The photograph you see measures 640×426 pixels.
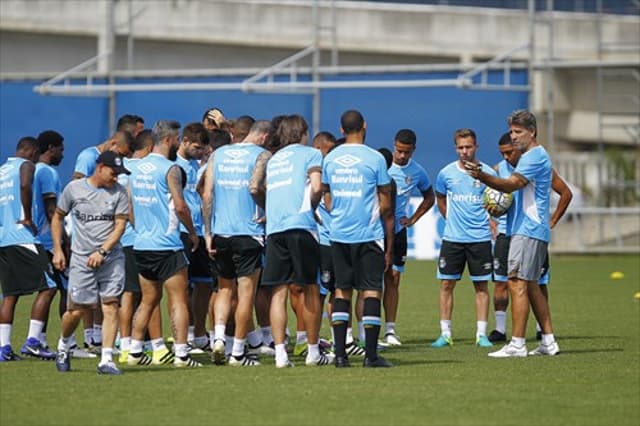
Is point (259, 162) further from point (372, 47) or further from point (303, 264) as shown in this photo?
point (372, 47)

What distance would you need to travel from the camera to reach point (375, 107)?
1315 inches

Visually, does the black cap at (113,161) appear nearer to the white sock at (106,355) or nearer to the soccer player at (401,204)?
the white sock at (106,355)

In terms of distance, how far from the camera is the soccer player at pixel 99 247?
40.7ft

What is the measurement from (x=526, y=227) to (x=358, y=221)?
1849 millimetres

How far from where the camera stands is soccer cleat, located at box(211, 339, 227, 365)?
1334cm

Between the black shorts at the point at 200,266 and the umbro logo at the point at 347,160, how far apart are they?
2.19m

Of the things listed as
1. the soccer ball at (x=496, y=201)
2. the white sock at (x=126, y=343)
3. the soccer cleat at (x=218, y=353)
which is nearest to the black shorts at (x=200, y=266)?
the soccer cleat at (x=218, y=353)

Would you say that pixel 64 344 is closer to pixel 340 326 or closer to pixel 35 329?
pixel 35 329

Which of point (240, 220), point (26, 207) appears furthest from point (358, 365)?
point (26, 207)

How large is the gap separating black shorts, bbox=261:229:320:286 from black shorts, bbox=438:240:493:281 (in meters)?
3.34

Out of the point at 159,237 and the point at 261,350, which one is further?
the point at 261,350

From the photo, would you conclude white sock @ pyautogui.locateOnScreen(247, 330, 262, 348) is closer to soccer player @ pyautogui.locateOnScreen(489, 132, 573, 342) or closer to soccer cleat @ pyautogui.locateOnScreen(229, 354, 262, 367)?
soccer cleat @ pyautogui.locateOnScreen(229, 354, 262, 367)

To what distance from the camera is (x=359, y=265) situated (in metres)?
13.2

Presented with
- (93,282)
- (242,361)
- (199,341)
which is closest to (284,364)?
(242,361)
